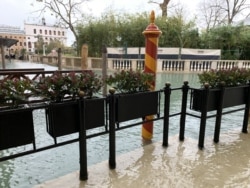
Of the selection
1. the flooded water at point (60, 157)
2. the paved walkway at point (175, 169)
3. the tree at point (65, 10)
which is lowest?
the flooded water at point (60, 157)

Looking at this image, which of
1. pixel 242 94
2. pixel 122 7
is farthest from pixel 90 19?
pixel 242 94

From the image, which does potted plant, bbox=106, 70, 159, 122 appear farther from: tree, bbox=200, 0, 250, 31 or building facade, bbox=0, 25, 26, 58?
building facade, bbox=0, 25, 26, 58

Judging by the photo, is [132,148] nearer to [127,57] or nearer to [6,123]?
→ [6,123]

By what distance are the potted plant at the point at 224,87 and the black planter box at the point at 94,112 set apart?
3.79ft

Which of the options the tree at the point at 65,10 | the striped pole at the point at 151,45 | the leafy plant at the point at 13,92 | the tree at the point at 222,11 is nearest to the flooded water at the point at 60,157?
the striped pole at the point at 151,45

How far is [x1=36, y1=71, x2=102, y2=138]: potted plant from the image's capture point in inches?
69.7

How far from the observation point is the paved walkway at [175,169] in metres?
1.92

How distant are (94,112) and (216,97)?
1.47 metres

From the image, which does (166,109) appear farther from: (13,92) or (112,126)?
(13,92)

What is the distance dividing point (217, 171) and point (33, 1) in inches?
633

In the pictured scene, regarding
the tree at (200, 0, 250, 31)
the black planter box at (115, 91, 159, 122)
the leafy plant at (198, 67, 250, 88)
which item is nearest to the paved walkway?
the black planter box at (115, 91, 159, 122)

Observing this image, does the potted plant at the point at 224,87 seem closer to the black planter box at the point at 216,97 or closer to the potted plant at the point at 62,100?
the black planter box at the point at 216,97

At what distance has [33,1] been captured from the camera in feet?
49.0

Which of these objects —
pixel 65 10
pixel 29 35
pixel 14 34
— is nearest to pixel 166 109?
pixel 65 10
